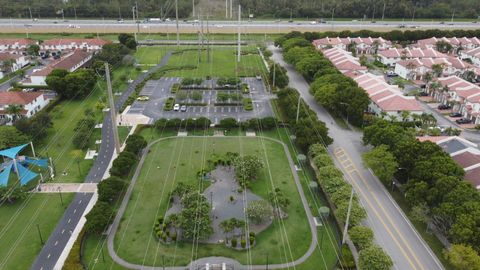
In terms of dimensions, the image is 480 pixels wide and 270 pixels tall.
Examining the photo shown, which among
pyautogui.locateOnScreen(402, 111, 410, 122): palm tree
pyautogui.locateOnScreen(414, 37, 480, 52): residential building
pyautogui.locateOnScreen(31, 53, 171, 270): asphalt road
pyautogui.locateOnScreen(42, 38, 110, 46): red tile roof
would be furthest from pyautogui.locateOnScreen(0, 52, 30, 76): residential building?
pyautogui.locateOnScreen(414, 37, 480, 52): residential building

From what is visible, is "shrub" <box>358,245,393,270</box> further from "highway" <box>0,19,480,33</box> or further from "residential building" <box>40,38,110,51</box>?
"highway" <box>0,19,480,33</box>

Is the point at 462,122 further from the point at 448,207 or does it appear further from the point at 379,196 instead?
the point at 448,207

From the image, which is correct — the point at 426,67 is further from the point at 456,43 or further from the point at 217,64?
the point at 217,64

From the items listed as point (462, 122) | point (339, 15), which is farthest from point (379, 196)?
point (339, 15)

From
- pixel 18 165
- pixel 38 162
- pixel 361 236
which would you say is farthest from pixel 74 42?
pixel 361 236

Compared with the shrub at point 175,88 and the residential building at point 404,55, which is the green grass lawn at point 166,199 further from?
the residential building at point 404,55

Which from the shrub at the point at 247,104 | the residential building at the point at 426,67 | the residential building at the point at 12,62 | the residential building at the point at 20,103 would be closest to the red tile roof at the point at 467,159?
the shrub at the point at 247,104
